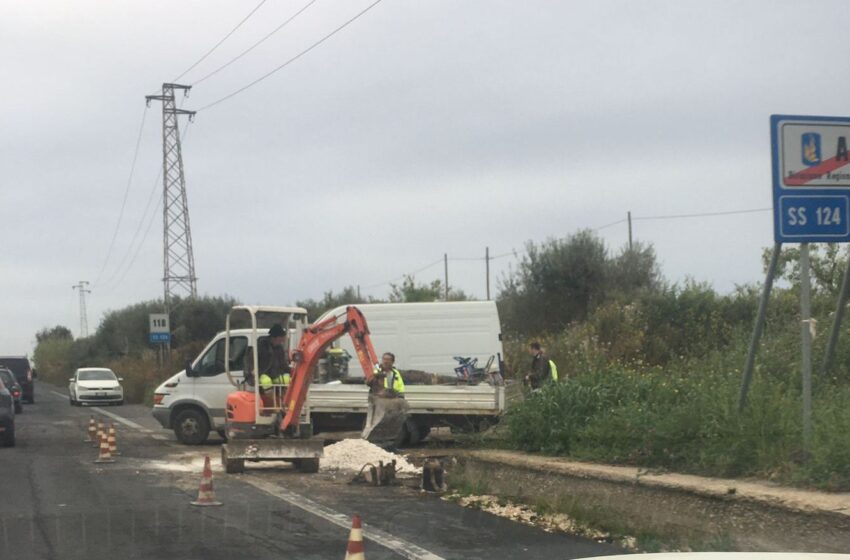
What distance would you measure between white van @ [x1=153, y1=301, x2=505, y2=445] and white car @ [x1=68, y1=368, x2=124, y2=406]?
70.1 ft

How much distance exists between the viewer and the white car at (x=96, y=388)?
139 feet

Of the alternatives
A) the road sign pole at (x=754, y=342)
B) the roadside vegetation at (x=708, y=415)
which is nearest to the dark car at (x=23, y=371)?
the roadside vegetation at (x=708, y=415)

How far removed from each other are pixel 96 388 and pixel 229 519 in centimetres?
3304

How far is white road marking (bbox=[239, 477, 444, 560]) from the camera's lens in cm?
940

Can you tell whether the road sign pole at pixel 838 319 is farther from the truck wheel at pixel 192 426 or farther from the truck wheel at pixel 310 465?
the truck wheel at pixel 192 426

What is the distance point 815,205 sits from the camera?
1067 cm

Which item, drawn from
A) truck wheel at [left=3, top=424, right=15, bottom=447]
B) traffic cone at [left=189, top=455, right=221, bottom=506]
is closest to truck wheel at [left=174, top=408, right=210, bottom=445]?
truck wheel at [left=3, top=424, right=15, bottom=447]

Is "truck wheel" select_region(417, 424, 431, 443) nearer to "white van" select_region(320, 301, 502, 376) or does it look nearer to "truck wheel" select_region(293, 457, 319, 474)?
"white van" select_region(320, 301, 502, 376)

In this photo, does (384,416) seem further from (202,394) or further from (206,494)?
(202,394)

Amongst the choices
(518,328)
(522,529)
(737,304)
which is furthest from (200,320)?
(522,529)

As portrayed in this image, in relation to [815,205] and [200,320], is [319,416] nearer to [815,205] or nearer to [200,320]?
[815,205]

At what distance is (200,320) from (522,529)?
52.8 meters

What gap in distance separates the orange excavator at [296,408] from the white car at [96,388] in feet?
87.3

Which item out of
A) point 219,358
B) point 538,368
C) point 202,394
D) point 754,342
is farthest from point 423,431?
point 754,342
